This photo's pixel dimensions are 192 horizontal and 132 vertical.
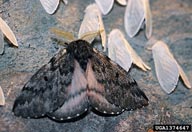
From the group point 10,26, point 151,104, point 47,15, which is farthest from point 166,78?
Result: point 10,26

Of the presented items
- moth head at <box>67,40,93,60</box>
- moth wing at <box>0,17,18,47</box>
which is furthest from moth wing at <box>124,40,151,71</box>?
moth wing at <box>0,17,18,47</box>

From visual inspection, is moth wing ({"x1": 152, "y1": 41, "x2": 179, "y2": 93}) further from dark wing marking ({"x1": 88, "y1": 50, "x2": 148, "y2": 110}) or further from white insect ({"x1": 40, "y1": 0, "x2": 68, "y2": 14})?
white insect ({"x1": 40, "y1": 0, "x2": 68, "y2": 14})

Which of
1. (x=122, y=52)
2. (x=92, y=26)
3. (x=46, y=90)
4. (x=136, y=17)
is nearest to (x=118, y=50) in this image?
(x=122, y=52)

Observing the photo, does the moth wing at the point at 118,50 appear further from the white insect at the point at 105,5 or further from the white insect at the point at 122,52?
the white insect at the point at 105,5

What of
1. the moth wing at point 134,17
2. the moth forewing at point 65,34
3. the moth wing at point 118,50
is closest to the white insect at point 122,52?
the moth wing at point 118,50

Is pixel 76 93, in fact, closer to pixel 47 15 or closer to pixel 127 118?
pixel 127 118

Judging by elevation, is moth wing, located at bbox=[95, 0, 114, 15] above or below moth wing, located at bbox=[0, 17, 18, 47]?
below
